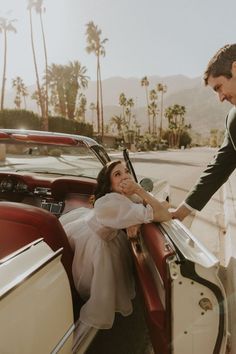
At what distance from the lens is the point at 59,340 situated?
198cm

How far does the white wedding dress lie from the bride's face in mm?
260

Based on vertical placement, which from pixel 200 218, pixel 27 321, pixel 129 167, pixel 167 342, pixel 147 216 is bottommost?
pixel 200 218

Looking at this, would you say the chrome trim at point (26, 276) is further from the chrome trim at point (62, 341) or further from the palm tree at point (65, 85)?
the palm tree at point (65, 85)

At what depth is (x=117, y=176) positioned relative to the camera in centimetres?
331

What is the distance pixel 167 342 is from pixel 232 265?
2.67 metres

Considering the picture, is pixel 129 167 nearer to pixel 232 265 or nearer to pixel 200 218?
pixel 232 265

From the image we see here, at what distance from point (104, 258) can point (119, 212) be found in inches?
15.2

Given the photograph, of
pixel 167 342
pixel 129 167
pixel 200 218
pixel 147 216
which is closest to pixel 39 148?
pixel 129 167

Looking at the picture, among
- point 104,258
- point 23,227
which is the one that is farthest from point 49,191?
point 23,227

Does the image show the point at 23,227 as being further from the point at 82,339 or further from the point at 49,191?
the point at 49,191

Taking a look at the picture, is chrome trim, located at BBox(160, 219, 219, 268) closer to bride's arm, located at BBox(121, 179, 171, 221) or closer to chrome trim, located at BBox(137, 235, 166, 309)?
bride's arm, located at BBox(121, 179, 171, 221)

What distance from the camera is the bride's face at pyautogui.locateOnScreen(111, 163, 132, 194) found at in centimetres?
326

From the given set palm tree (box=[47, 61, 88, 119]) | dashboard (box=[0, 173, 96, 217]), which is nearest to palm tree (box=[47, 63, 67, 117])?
palm tree (box=[47, 61, 88, 119])

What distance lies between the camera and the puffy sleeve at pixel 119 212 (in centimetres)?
278
